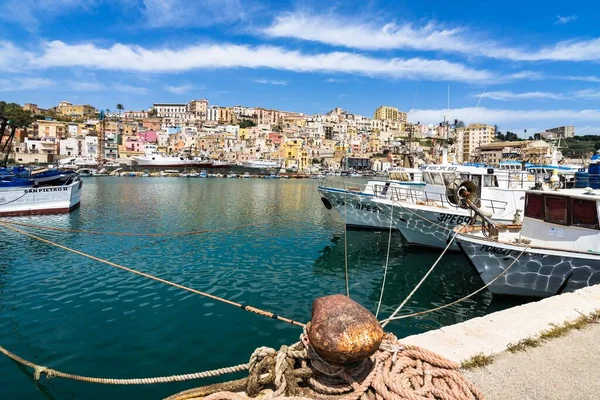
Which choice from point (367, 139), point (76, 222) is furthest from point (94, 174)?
point (367, 139)

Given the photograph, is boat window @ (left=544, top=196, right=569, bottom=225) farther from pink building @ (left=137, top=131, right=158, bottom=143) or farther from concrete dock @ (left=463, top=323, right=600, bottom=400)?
pink building @ (left=137, top=131, right=158, bottom=143)

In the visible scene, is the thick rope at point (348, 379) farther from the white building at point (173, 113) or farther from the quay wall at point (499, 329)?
the white building at point (173, 113)

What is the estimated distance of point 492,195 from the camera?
56.6 ft

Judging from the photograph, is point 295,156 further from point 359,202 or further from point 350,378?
point 350,378

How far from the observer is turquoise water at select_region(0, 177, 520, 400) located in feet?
22.9

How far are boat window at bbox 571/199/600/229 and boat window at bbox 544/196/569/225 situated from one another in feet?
0.66

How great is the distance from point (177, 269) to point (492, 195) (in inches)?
603

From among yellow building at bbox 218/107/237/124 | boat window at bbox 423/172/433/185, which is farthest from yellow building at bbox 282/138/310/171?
boat window at bbox 423/172/433/185

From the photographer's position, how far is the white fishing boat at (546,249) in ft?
29.8

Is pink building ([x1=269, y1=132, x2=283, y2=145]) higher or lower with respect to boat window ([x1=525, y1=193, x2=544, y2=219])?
higher

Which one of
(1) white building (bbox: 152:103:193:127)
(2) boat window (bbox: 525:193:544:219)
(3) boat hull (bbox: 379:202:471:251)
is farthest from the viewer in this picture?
(1) white building (bbox: 152:103:193:127)

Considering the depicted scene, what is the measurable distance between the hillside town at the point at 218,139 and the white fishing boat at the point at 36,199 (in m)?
76.8

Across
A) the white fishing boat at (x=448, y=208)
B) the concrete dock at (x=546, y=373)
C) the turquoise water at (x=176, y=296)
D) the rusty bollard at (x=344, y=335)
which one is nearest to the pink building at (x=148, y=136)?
the turquoise water at (x=176, y=296)

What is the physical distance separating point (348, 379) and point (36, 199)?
105 feet
